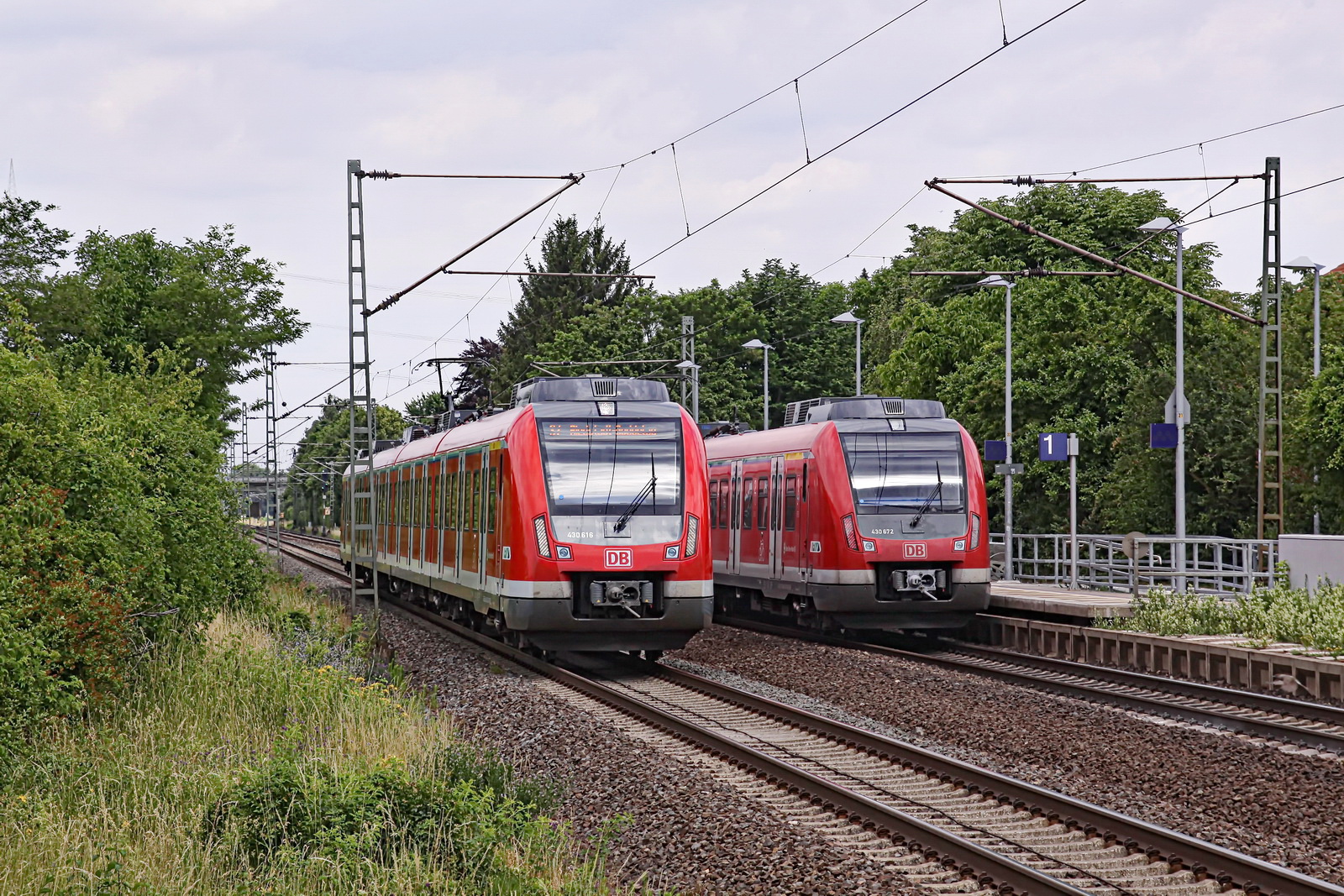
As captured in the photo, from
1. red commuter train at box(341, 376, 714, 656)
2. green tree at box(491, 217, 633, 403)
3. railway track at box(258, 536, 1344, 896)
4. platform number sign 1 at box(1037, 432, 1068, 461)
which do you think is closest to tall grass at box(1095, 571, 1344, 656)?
platform number sign 1 at box(1037, 432, 1068, 461)

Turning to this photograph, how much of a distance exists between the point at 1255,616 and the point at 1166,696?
13.1ft

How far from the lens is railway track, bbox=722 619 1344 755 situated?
13711mm

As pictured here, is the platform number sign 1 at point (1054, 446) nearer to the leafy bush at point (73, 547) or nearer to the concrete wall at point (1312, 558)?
the concrete wall at point (1312, 558)

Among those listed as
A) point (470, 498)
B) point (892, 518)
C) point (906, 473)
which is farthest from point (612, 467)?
point (906, 473)

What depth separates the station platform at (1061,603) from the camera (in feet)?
70.0

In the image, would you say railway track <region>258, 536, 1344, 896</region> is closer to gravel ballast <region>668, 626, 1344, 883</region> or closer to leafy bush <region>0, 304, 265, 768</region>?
gravel ballast <region>668, 626, 1344, 883</region>

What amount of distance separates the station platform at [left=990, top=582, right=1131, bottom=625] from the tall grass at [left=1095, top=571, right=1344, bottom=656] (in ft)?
0.75

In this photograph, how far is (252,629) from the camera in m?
19.4

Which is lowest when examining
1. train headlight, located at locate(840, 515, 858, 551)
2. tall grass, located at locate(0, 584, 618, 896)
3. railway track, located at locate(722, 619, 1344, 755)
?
railway track, located at locate(722, 619, 1344, 755)

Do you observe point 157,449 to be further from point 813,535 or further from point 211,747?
point 813,535

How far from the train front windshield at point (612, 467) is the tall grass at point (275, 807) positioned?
484 centimetres

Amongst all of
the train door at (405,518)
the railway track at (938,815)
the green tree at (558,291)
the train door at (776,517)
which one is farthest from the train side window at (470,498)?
the green tree at (558,291)

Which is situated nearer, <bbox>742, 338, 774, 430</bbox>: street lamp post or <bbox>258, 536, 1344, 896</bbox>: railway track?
<bbox>258, 536, 1344, 896</bbox>: railway track

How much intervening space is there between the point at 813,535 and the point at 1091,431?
21.9m
